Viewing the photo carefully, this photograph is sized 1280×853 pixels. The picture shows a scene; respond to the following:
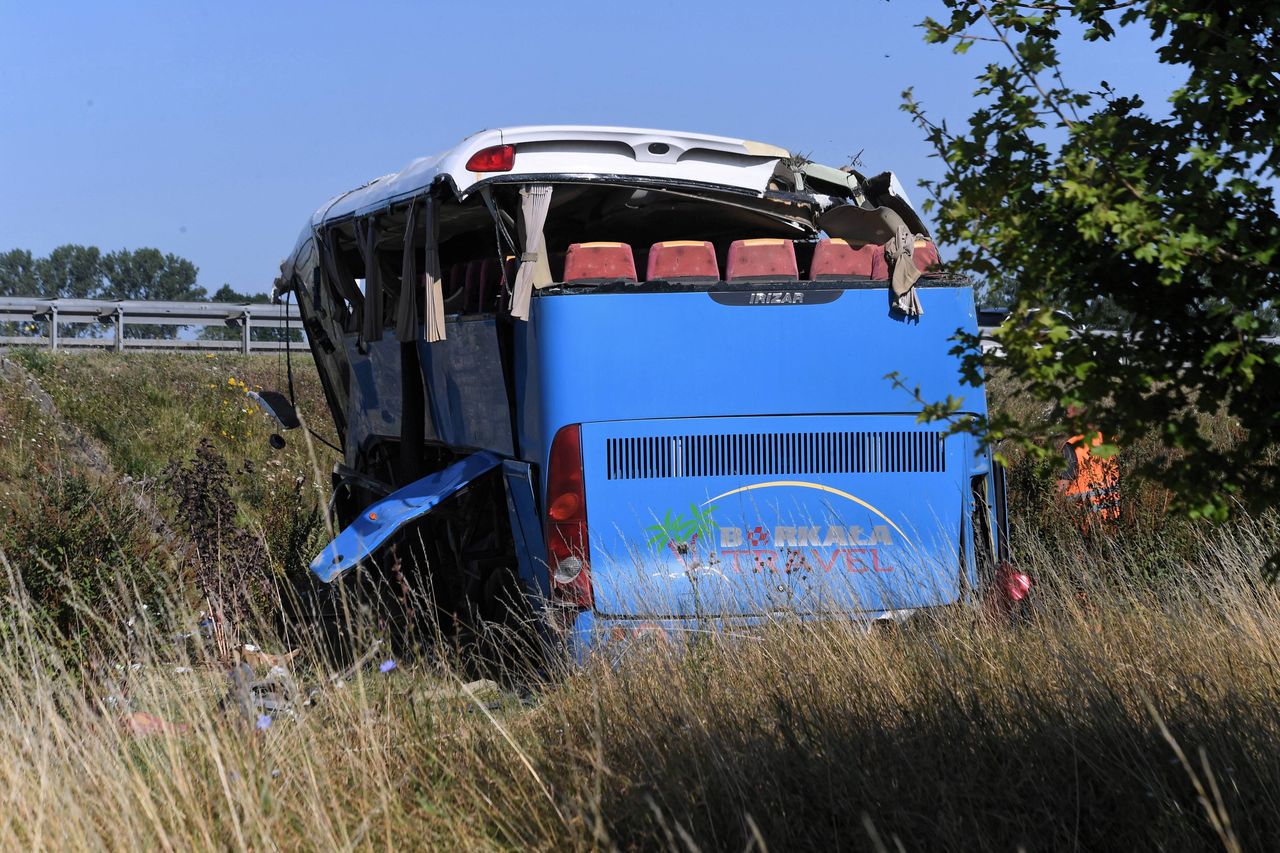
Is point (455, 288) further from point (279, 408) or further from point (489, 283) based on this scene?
point (279, 408)

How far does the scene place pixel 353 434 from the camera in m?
11.7

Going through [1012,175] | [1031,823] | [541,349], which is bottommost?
[1031,823]

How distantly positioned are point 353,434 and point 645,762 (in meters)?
7.56

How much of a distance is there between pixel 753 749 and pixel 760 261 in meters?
3.53

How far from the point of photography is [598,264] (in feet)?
24.3

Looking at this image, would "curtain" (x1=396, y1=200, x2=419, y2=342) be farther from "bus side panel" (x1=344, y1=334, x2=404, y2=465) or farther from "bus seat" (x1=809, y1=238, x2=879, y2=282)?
"bus seat" (x1=809, y1=238, x2=879, y2=282)

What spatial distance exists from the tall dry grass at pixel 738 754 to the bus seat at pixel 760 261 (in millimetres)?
2214

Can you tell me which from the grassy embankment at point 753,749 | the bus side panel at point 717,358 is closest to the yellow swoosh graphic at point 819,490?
the bus side panel at point 717,358

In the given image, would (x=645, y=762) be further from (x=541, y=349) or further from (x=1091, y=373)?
(x=541, y=349)

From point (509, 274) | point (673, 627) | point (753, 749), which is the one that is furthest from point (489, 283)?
point (753, 749)

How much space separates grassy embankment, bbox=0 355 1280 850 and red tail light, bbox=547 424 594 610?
2.49ft

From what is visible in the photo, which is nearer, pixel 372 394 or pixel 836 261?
pixel 836 261

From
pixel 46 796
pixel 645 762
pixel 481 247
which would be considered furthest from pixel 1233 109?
pixel 481 247

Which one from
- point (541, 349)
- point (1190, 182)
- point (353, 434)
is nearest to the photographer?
point (1190, 182)
